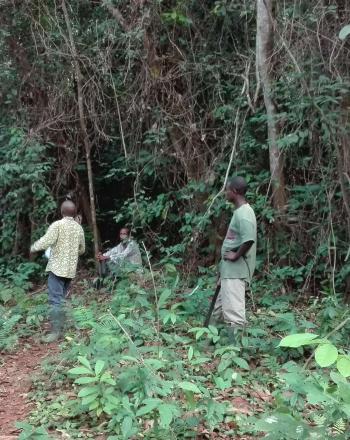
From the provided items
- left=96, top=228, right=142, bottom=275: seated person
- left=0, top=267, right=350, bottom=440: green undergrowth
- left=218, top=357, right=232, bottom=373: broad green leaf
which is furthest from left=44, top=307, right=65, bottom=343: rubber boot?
left=218, top=357, right=232, bottom=373: broad green leaf

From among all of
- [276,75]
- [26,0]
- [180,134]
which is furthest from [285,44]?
[26,0]

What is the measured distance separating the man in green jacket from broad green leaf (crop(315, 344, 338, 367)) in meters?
3.33

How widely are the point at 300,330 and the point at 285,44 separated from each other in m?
3.45

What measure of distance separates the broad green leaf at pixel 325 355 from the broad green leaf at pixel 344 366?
0.09 metres

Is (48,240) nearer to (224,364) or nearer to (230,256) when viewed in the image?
(230,256)

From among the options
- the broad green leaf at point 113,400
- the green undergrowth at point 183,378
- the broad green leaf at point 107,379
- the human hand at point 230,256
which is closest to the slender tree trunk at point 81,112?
the green undergrowth at point 183,378

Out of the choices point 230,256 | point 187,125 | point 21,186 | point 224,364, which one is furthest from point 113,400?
point 21,186

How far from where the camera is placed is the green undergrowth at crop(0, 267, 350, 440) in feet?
9.10

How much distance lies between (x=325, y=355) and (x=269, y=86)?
5985 mm

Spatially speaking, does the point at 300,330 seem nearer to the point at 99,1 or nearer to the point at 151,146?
the point at 151,146

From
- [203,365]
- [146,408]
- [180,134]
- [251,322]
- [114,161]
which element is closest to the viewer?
[146,408]

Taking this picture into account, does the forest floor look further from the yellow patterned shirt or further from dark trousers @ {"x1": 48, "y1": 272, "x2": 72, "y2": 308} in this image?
the yellow patterned shirt

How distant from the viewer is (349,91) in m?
6.39

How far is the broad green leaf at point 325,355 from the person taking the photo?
5.86 ft
